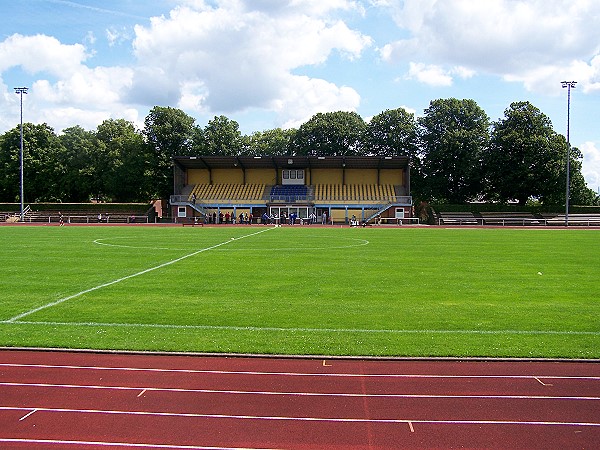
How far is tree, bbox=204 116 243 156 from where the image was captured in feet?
233

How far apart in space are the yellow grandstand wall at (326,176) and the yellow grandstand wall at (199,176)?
13413 mm

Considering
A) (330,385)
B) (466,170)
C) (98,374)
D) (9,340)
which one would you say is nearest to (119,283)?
(9,340)

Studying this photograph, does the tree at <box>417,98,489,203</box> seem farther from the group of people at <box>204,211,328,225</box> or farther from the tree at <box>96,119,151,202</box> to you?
the tree at <box>96,119,151,202</box>

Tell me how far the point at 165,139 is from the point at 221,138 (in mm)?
7304

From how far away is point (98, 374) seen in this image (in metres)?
7.11

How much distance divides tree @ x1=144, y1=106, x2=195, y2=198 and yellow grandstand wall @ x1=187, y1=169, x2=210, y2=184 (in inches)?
115

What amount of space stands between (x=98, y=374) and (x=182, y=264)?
36.0 feet

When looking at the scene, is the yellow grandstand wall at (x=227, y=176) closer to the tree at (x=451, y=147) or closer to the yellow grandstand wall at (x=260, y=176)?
the yellow grandstand wall at (x=260, y=176)

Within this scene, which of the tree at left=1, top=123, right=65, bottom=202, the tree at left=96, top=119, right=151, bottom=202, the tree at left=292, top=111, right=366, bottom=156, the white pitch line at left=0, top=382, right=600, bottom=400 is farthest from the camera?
the tree at left=292, top=111, right=366, bottom=156

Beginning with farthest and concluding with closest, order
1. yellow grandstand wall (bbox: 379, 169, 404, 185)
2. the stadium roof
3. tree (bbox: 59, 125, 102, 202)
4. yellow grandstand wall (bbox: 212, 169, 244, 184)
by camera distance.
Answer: tree (bbox: 59, 125, 102, 202)
yellow grandstand wall (bbox: 212, 169, 244, 184)
yellow grandstand wall (bbox: 379, 169, 404, 185)
the stadium roof

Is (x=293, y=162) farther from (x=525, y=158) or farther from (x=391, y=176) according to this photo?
(x=525, y=158)

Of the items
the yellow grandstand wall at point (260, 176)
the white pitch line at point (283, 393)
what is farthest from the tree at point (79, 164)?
the white pitch line at point (283, 393)

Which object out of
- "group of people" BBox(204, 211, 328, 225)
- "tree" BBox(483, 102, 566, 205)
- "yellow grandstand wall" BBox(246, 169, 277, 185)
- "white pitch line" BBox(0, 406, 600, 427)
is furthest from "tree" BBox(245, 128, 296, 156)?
"white pitch line" BBox(0, 406, 600, 427)

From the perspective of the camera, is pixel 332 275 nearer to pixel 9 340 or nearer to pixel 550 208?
pixel 9 340
